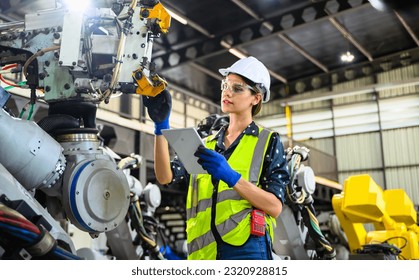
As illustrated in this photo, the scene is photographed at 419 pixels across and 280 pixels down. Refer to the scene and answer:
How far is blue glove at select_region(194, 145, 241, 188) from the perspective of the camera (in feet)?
4.41

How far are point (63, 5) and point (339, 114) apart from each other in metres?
4.69

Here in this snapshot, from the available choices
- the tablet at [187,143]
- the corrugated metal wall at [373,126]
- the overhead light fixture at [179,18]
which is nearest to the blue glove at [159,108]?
the tablet at [187,143]

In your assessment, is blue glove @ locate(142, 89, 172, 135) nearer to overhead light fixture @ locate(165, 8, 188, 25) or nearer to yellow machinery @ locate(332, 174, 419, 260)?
yellow machinery @ locate(332, 174, 419, 260)

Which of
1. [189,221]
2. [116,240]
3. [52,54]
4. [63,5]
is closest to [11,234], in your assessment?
[189,221]

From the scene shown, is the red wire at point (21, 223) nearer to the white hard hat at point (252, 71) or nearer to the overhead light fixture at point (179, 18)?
the white hard hat at point (252, 71)

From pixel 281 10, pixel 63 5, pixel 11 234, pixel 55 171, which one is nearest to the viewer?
pixel 11 234

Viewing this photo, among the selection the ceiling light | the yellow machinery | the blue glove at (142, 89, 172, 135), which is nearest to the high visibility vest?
the blue glove at (142, 89, 172, 135)

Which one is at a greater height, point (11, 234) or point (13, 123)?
point (13, 123)

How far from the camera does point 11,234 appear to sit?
1188 millimetres

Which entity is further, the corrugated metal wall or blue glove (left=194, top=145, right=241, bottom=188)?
the corrugated metal wall

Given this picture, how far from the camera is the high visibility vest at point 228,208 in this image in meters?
1.45

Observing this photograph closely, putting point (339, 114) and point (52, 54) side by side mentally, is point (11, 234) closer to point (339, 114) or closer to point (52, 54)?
point (52, 54)

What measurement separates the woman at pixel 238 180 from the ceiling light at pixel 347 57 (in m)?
4.26

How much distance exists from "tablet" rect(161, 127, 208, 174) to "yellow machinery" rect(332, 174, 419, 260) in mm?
2522
